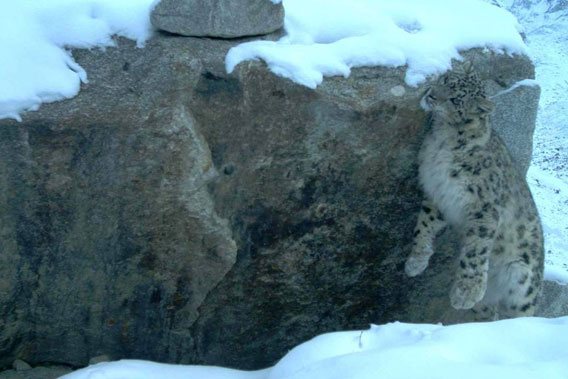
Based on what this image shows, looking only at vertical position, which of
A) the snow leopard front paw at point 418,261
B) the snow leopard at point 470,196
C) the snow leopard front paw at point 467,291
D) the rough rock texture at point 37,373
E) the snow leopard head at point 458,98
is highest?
the snow leopard head at point 458,98

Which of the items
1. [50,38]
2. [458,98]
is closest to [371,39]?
[458,98]

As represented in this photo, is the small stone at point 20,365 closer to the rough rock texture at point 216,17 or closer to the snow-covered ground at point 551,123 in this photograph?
the rough rock texture at point 216,17

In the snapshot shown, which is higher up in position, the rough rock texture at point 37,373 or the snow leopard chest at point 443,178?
the snow leopard chest at point 443,178

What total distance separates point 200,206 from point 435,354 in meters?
1.36

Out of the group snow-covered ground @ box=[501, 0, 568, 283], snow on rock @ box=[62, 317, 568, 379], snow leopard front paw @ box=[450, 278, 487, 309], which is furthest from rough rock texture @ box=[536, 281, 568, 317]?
snow on rock @ box=[62, 317, 568, 379]

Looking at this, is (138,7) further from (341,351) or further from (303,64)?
(341,351)

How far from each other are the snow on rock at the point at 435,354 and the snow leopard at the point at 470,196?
1094mm

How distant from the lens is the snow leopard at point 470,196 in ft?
9.42

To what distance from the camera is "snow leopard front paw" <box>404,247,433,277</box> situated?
310cm

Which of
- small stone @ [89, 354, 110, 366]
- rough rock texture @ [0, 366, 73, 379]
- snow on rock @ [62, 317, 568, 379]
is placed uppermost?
snow on rock @ [62, 317, 568, 379]

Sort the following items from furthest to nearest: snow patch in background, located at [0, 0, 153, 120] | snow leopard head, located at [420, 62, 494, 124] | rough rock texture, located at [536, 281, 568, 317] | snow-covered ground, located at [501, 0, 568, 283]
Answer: snow-covered ground, located at [501, 0, 568, 283] → rough rock texture, located at [536, 281, 568, 317] → snow leopard head, located at [420, 62, 494, 124] → snow patch in background, located at [0, 0, 153, 120]

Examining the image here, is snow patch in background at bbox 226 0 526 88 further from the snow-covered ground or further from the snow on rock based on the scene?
the snow-covered ground

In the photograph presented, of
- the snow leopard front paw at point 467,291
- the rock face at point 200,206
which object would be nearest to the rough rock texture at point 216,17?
the rock face at point 200,206

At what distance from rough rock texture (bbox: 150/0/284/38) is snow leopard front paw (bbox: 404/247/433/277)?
1257 millimetres
